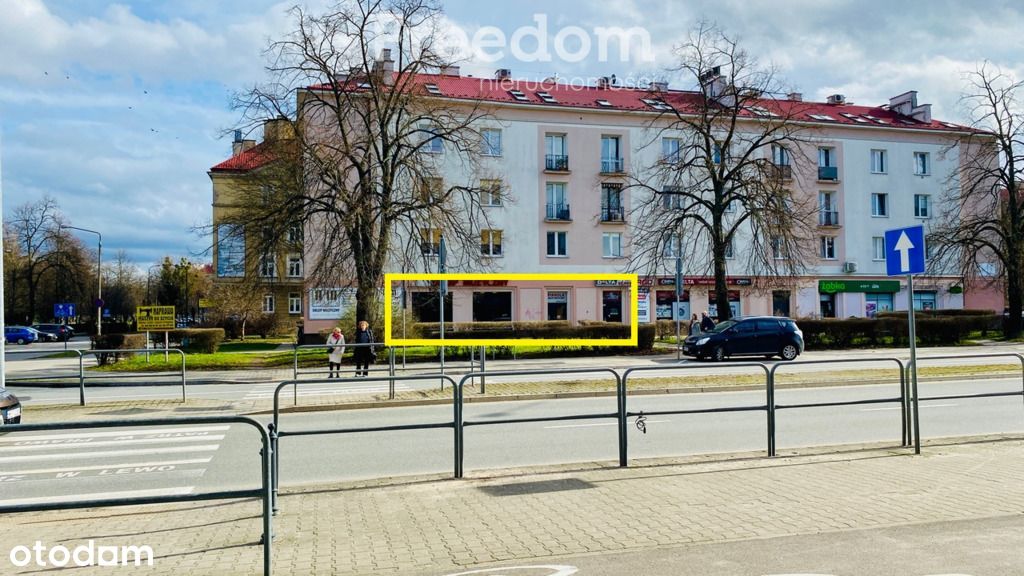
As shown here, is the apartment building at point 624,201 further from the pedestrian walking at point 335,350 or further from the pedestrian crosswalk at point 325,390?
the pedestrian crosswalk at point 325,390

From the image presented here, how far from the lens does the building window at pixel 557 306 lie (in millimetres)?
46594

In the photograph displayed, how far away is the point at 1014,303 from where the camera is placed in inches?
1613

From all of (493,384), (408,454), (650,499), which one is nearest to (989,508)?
(650,499)

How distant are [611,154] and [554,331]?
19017 millimetres

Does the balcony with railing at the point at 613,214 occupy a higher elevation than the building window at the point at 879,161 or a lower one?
lower

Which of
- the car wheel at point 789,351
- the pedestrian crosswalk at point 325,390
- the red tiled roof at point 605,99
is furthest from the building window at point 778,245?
the pedestrian crosswalk at point 325,390

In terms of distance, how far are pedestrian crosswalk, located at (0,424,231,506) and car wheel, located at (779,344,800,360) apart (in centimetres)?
2113

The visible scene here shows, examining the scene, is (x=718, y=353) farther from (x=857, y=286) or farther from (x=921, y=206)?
(x=921, y=206)

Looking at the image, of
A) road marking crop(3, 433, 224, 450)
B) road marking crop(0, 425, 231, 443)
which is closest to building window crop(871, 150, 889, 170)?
road marking crop(0, 425, 231, 443)

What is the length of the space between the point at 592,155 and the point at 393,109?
21747 mm

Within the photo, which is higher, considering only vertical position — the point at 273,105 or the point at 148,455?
the point at 273,105

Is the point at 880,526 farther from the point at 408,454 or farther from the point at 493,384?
the point at 493,384

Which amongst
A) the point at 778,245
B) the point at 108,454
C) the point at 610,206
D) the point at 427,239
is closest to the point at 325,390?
the point at 108,454

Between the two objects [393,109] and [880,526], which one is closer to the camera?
[880,526]
